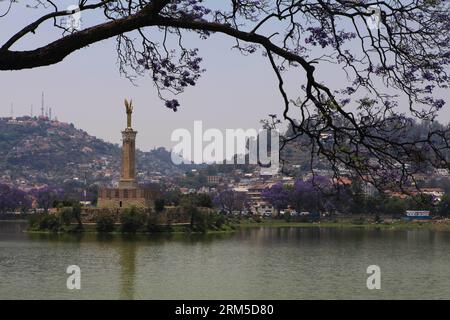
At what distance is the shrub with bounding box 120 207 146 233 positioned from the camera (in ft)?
211

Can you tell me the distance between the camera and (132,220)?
64.3 metres

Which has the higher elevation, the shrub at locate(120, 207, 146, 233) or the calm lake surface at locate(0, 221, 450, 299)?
the shrub at locate(120, 207, 146, 233)

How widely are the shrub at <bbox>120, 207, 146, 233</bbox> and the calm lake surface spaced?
1352cm

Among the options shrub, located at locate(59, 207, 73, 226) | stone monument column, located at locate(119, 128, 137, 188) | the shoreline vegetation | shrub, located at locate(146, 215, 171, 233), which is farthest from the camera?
stone monument column, located at locate(119, 128, 137, 188)

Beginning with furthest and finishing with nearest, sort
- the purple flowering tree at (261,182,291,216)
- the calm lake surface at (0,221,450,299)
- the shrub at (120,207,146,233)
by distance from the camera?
the purple flowering tree at (261,182,291,216) → the shrub at (120,207,146,233) → the calm lake surface at (0,221,450,299)

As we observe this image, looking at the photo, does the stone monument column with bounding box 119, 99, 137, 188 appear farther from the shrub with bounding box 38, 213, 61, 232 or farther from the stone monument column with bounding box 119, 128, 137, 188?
the shrub with bounding box 38, 213, 61, 232

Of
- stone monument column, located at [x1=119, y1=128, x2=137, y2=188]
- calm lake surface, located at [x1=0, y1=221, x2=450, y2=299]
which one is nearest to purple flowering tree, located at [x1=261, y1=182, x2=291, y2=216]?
stone monument column, located at [x1=119, y1=128, x2=137, y2=188]

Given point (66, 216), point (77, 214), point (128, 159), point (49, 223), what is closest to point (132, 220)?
point (77, 214)

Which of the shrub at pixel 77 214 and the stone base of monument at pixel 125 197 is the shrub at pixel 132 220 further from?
the stone base of monument at pixel 125 197

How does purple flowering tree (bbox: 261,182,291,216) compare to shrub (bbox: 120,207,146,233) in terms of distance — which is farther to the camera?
purple flowering tree (bbox: 261,182,291,216)

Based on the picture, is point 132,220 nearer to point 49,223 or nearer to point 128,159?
point 49,223

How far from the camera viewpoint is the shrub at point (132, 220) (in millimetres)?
64312

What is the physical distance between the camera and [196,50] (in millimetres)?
8562
